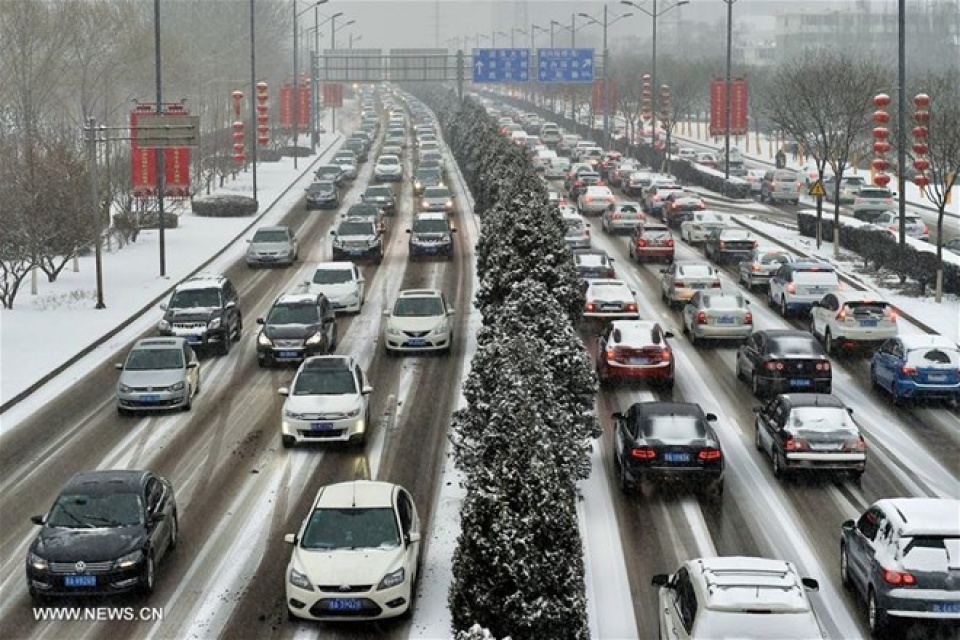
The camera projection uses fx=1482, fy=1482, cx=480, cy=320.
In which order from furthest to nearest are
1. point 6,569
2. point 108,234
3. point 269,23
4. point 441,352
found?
point 269,23 < point 108,234 < point 441,352 < point 6,569

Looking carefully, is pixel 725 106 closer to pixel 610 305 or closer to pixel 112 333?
pixel 610 305

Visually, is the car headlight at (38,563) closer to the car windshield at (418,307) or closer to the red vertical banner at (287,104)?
the car windshield at (418,307)

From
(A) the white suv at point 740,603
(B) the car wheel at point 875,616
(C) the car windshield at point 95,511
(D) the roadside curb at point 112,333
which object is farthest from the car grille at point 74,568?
(D) the roadside curb at point 112,333

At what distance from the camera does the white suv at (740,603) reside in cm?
1401

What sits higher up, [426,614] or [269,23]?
[269,23]

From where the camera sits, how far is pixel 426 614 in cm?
1780

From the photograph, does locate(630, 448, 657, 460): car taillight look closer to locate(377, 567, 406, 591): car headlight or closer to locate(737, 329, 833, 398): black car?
locate(377, 567, 406, 591): car headlight

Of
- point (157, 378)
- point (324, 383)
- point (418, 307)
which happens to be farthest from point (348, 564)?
point (418, 307)

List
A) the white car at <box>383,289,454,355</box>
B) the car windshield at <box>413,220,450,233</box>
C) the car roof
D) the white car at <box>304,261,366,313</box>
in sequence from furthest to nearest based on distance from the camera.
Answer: the car windshield at <box>413,220,450,233</box>, the white car at <box>304,261,366,313</box>, the white car at <box>383,289,454,355</box>, the car roof

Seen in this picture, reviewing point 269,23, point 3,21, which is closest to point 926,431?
point 3,21

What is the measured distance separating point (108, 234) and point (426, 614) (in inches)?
1445

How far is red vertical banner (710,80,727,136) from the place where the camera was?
286 feet

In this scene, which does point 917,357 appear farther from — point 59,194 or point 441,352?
point 59,194

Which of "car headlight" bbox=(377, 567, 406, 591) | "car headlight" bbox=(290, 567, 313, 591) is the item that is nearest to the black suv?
"car headlight" bbox=(290, 567, 313, 591)
